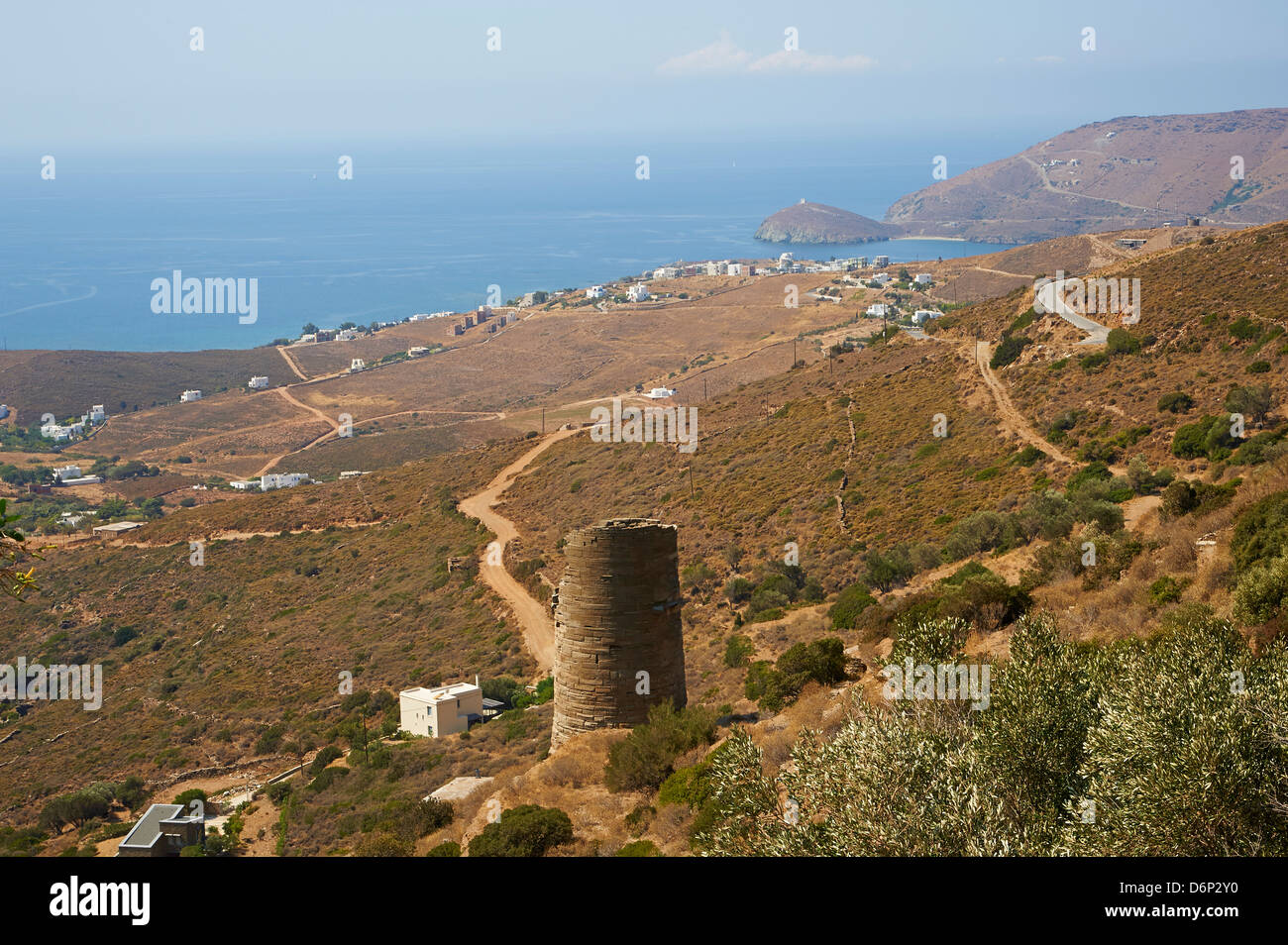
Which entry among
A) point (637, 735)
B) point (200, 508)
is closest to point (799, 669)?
point (637, 735)

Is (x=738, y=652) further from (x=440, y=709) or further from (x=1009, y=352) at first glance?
(x=1009, y=352)

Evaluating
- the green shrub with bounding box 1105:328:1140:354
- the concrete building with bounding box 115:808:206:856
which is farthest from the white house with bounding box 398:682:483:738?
the green shrub with bounding box 1105:328:1140:354

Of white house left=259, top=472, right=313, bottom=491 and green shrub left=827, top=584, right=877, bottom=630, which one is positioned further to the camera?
white house left=259, top=472, right=313, bottom=491

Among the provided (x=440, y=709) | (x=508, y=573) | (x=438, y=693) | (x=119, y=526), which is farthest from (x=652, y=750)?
(x=119, y=526)

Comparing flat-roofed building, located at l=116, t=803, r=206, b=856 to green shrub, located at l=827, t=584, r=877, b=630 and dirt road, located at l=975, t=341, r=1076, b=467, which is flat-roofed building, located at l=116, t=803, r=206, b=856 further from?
dirt road, located at l=975, t=341, r=1076, b=467

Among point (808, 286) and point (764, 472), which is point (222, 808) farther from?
point (808, 286)

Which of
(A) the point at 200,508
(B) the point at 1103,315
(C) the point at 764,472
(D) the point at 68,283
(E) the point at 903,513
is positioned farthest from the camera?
(D) the point at 68,283

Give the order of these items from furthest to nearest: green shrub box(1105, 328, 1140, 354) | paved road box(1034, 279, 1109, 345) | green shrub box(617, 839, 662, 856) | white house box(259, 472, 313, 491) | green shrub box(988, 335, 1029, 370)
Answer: white house box(259, 472, 313, 491) < green shrub box(988, 335, 1029, 370) < paved road box(1034, 279, 1109, 345) < green shrub box(1105, 328, 1140, 354) < green shrub box(617, 839, 662, 856)
